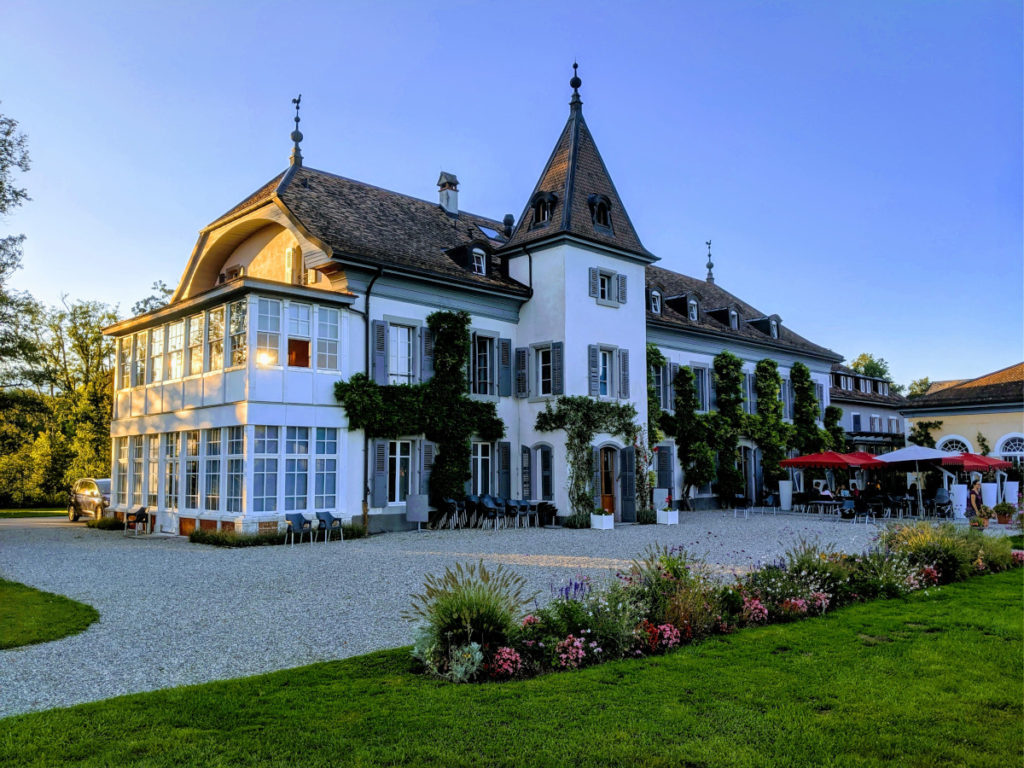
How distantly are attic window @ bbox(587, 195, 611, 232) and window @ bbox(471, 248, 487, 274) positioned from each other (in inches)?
142

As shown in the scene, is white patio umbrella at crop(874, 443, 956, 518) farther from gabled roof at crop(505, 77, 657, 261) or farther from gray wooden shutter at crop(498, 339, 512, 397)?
gray wooden shutter at crop(498, 339, 512, 397)

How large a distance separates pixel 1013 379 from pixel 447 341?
24909 mm

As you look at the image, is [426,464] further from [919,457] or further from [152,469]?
[919,457]

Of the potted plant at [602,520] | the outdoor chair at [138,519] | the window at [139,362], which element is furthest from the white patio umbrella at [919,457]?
the window at [139,362]

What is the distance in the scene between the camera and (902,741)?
16.1 feet

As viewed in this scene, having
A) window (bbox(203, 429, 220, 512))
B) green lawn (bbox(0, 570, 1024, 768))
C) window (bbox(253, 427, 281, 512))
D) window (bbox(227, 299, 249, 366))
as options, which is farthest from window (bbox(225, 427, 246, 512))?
green lawn (bbox(0, 570, 1024, 768))

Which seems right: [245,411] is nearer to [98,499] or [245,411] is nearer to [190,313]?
[190,313]

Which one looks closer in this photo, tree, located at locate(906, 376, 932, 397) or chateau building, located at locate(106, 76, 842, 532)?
chateau building, located at locate(106, 76, 842, 532)

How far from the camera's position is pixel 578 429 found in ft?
72.7

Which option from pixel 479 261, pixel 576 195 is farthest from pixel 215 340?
pixel 576 195

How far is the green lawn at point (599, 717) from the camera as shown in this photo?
4656mm

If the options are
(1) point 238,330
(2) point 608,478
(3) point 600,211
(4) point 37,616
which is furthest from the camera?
(3) point 600,211

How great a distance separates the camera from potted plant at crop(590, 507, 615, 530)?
68.6 ft

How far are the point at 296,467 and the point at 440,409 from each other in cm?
412
